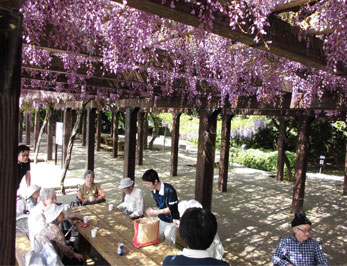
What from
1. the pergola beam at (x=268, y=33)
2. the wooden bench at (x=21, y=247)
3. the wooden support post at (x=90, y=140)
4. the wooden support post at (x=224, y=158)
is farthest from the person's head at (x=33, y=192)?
the wooden support post at (x=224, y=158)

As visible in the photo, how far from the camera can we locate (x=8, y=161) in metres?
1.08

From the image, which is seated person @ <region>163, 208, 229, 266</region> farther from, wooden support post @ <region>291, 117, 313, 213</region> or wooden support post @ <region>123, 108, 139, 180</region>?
wooden support post @ <region>291, 117, 313, 213</region>

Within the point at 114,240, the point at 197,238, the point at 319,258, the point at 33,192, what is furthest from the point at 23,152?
the point at 319,258

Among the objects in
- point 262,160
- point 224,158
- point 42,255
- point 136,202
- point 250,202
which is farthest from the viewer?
point 262,160

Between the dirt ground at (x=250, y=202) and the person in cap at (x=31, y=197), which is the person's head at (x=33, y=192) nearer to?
the person in cap at (x=31, y=197)

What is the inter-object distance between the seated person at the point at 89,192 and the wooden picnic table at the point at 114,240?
1.14 feet

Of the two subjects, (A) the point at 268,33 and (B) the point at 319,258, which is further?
(B) the point at 319,258

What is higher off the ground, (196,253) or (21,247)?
(196,253)

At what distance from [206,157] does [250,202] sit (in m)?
3.00

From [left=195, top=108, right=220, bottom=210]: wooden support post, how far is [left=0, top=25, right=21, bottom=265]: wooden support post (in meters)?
3.93

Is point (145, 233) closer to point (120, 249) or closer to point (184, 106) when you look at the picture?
point (120, 249)

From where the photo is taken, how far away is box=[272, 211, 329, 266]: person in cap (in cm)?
259

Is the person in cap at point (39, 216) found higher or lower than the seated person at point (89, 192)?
higher

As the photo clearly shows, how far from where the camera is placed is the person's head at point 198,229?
57.8 inches
